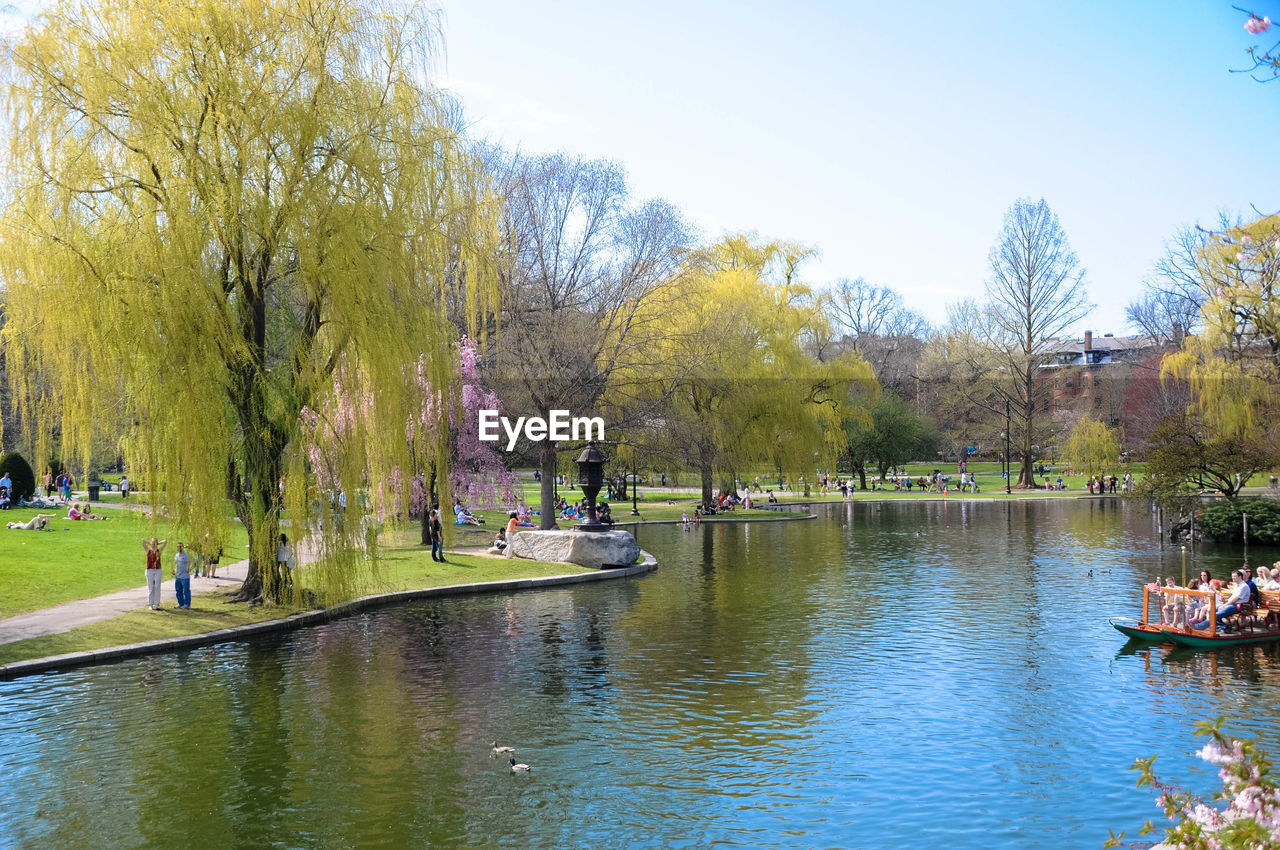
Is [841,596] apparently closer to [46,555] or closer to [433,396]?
[433,396]

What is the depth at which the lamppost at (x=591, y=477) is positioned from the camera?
30984 millimetres

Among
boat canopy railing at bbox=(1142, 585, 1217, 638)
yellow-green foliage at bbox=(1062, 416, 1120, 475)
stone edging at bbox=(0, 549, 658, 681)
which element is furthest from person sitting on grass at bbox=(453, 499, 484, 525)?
yellow-green foliage at bbox=(1062, 416, 1120, 475)

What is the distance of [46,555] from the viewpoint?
90.1 feet

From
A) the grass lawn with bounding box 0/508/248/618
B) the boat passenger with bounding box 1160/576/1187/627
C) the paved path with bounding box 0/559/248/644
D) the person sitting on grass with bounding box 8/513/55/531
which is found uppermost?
the person sitting on grass with bounding box 8/513/55/531

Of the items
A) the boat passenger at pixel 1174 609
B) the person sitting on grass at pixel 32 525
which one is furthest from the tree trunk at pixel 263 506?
the boat passenger at pixel 1174 609

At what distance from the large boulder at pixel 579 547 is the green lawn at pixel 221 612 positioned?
16.6 inches

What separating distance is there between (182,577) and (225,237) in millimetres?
7094

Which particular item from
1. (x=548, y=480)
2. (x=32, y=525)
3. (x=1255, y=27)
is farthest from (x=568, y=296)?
(x=1255, y=27)

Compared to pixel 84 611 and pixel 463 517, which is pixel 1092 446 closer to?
pixel 463 517

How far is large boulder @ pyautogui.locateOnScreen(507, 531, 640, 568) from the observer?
29.9m

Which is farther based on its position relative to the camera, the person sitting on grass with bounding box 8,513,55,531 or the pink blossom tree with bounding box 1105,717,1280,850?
the person sitting on grass with bounding box 8,513,55,531

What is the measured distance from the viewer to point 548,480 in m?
36.1

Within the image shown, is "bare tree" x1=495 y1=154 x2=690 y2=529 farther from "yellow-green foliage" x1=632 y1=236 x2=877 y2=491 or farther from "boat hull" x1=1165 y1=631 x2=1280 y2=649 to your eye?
"boat hull" x1=1165 y1=631 x2=1280 y2=649

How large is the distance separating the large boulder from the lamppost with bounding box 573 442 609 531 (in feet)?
1.91
